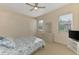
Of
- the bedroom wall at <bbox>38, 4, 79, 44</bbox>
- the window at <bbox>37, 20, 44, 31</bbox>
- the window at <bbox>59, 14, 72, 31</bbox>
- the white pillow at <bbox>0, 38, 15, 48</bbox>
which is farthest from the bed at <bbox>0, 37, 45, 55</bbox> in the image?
the window at <bbox>59, 14, 72, 31</bbox>

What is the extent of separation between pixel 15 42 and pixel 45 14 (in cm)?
79

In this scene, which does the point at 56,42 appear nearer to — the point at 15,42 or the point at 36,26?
the point at 36,26

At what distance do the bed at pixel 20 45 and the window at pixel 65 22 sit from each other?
0.48 metres

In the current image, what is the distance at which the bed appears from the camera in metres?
1.73

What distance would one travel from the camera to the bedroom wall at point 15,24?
1812mm

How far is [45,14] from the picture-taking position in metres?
2.04

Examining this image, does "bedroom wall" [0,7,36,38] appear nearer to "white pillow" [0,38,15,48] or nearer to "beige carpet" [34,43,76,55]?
"white pillow" [0,38,15,48]

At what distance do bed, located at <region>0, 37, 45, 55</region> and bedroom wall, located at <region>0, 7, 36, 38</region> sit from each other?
10cm

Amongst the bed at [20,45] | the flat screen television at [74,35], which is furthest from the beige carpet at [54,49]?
the flat screen television at [74,35]

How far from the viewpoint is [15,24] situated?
196 cm

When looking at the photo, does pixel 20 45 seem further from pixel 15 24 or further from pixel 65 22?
pixel 65 22
